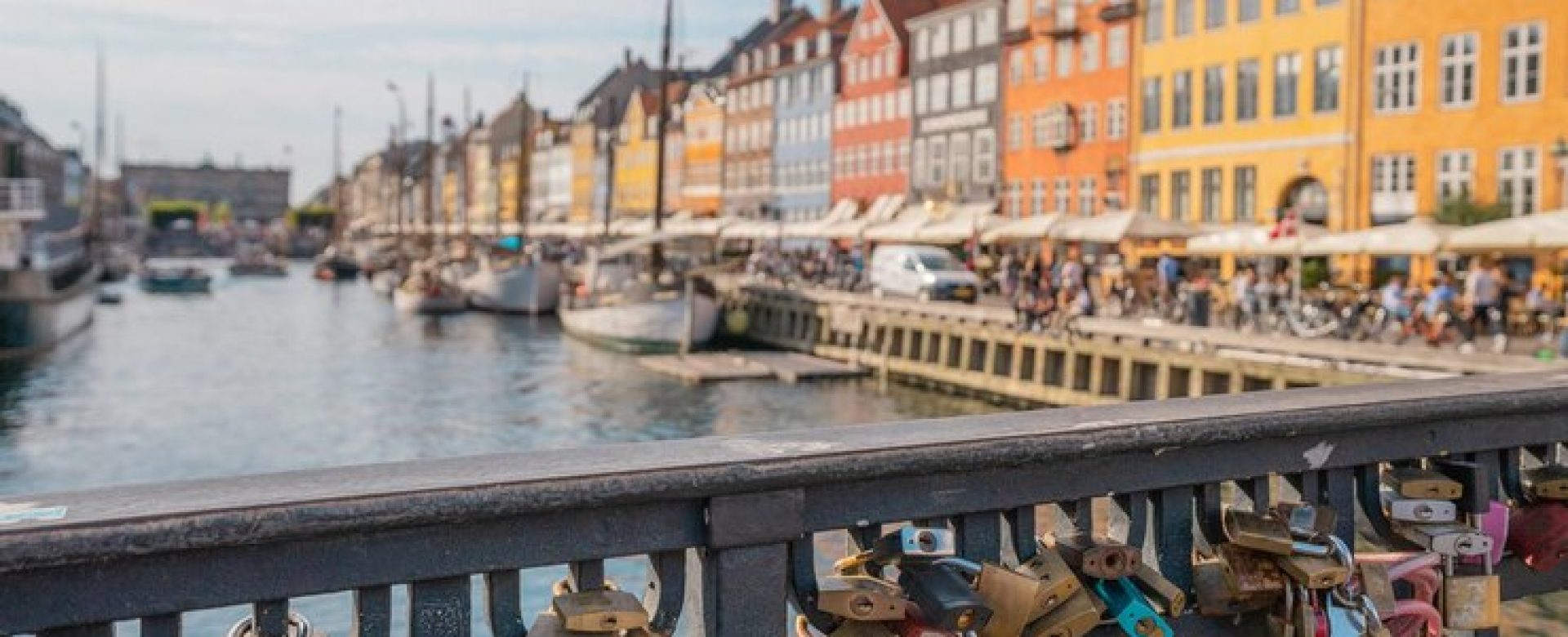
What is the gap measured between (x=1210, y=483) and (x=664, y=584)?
1562 millimetres

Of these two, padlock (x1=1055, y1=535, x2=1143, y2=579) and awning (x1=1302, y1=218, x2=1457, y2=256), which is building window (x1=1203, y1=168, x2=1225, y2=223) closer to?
awning (x1=1302, y1=218, x2=1457, y2=256)

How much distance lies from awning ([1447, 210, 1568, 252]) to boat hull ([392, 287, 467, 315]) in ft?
162

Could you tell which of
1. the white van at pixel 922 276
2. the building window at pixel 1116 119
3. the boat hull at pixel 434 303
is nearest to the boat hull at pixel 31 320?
the boat hull at pixel 434 303

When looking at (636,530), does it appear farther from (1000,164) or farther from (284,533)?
(1000,164)

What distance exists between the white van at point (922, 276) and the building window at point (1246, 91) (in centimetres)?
865

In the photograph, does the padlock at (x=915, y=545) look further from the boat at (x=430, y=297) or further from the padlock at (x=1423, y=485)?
the boat at (x=430, y=297)

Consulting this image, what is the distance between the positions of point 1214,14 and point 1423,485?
45532 millimetres

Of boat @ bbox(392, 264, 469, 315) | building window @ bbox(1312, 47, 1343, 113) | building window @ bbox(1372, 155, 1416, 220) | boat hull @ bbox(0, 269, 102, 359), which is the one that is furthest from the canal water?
building window @ bbox(1312, 47, 1343, 113)

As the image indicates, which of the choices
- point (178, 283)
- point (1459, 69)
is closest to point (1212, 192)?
point (1459, 69)

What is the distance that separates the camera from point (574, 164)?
430 ft

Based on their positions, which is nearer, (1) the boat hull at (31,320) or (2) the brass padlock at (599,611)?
(2) the brass padlock at (599,611)

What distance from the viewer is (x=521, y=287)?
6944 cm

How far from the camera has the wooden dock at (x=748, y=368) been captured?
3922 centimetres

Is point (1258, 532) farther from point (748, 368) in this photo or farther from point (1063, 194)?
point (1063, 194)
